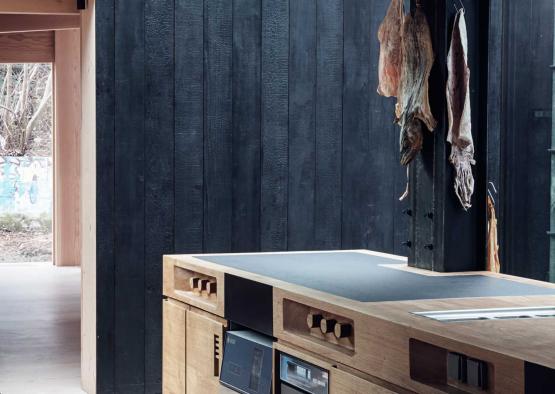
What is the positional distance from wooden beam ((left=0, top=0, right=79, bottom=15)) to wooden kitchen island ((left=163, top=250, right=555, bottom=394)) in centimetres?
199

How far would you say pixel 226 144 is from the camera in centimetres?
474

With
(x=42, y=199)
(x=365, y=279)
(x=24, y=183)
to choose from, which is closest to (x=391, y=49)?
(x=365, y=279)

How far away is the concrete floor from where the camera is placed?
4949 millimetres

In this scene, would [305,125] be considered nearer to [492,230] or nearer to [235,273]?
[492,230]

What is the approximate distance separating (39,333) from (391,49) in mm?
3996

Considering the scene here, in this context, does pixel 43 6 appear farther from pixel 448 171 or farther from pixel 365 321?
pixel 365 321

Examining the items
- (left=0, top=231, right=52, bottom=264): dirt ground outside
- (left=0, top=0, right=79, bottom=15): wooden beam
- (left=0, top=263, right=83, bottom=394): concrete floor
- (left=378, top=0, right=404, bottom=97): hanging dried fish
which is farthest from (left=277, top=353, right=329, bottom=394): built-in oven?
(left=0, top=231, right=52, bottom=264): dirt ground outside

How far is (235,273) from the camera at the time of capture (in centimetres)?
293

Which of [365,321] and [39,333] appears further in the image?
[39,333]

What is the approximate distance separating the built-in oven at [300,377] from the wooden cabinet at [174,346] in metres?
0.83

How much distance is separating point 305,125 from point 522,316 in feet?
9.37

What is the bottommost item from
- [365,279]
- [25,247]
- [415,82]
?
[25,247]

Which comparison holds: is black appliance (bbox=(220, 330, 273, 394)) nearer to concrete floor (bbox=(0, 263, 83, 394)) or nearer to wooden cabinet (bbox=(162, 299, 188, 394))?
wooden cabinet (bbox=(162, 299, 188, 394))

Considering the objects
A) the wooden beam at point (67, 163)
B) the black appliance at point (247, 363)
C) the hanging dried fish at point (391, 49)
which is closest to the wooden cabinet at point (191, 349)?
the black appliance at point (247, 363)
